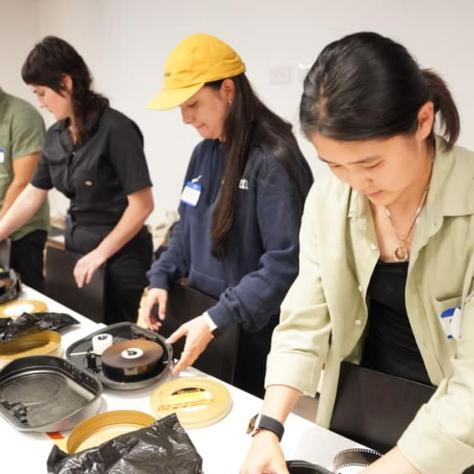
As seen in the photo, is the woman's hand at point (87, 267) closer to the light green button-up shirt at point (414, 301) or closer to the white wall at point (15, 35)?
the light green button-up shirt at point (414, 301)

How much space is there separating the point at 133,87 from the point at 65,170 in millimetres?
2216

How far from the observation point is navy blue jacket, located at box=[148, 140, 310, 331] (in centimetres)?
139

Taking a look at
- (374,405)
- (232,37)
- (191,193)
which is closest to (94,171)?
(191,193)

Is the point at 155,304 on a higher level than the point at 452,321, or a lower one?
lower

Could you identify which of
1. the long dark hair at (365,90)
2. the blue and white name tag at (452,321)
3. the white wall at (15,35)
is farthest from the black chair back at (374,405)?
the white wall at (15,35)

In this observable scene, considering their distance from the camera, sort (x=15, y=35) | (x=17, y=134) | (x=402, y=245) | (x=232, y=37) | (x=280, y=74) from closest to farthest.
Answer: (x=402, y=245) → (x=17, y=134) → (x=280, y=74) → (x=232, y=37) → (x=15, y=35)

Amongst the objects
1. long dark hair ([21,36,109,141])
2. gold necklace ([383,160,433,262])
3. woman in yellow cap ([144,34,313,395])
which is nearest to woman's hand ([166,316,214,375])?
woman in yellow cap ([144,34,313,395])

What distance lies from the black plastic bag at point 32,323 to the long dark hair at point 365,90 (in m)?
1.04

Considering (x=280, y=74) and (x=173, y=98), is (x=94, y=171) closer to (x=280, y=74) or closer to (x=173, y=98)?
(x=173, y=98)

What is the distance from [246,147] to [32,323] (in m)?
0.81

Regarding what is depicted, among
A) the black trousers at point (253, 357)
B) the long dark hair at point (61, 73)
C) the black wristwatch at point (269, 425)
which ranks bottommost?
the black trousers at point (253, 357)

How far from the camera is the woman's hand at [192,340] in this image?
4.15 ft

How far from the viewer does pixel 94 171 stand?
6.39ft

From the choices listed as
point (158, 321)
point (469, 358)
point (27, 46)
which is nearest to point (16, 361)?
point (158, 321)
